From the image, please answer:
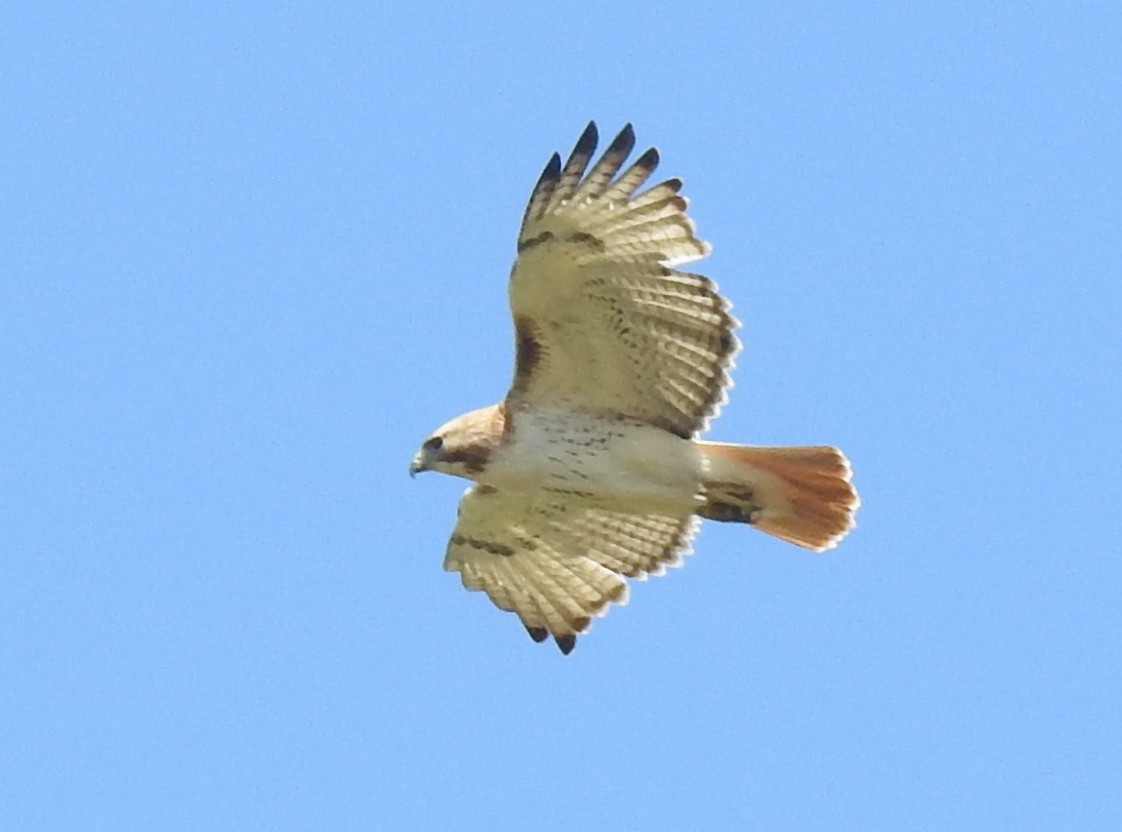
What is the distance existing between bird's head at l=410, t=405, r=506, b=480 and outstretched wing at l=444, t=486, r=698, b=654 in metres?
0.65

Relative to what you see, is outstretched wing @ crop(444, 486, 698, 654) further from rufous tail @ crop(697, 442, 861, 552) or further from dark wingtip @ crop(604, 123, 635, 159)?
dark wingtip @ crop(604, 123, 635, 159)

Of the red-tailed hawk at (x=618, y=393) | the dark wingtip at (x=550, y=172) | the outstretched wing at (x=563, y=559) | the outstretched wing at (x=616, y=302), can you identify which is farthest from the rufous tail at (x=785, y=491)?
the dark wingtip at (x=550, y=172)

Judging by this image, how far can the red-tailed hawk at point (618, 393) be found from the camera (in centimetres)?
949

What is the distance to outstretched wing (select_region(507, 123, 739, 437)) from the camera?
9.45m

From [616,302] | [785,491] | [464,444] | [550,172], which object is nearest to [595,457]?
[464,444]

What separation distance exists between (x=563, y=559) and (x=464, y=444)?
1.12 m

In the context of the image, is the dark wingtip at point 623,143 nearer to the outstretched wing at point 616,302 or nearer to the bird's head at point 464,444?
the outstretched wing at point 616,302

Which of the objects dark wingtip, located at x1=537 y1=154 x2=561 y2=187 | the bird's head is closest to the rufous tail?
the bird's head

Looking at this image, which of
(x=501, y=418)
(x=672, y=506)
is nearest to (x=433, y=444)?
(x=501, y=418)

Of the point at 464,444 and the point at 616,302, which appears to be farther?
the point at 464,444

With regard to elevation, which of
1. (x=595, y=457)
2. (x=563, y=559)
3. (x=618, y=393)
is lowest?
(x=563, y=559)

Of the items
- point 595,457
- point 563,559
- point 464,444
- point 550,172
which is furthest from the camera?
point 563,559

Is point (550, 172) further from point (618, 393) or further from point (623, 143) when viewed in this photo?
point (618, 393)

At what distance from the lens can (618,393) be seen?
9.98 m
